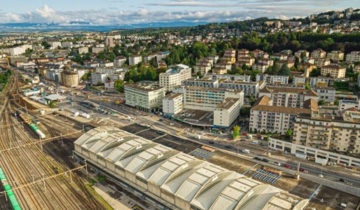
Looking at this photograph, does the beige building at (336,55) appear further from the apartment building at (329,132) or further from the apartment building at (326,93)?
the apartment building at (329,132)

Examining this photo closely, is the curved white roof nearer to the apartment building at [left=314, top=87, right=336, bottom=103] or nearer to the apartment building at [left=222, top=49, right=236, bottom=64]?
the apartment building at [left=314, top=87, right=336, bottom=103]

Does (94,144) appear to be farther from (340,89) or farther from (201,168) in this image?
(340,89)

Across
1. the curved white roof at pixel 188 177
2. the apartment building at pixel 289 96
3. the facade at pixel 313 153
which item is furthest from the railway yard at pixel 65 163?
the apartment building at pixel 289 96

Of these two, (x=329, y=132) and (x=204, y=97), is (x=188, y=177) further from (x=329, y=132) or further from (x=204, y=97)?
(x=204, y=97)

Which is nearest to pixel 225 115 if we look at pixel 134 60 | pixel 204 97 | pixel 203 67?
pixel 204 97

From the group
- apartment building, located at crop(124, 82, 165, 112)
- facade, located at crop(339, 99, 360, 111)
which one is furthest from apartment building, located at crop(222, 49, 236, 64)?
facade, located at crop(339, 99, 360, 111)

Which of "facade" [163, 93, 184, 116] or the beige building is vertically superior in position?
the beige building
